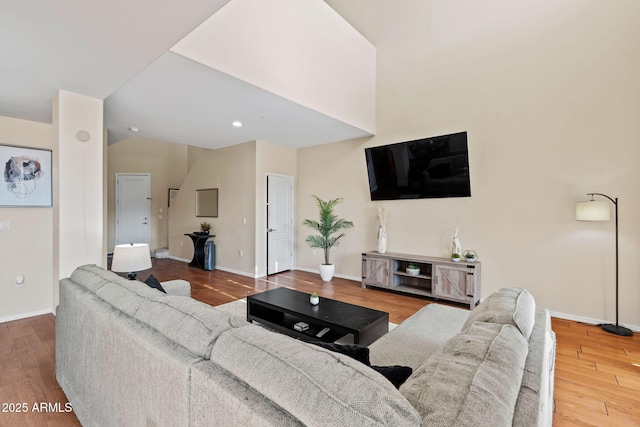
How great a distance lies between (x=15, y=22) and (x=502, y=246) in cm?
518

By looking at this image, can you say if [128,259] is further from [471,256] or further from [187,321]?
[471,256]

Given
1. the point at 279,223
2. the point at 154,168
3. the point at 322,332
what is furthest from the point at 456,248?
the point at 154,168

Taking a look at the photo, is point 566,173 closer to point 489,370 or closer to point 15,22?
point 489,370

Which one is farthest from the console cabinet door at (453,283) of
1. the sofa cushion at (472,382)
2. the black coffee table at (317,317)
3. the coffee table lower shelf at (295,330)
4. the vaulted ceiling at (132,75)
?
the sofa cushion at (472,382)

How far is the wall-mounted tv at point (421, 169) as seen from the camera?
4.31 metres

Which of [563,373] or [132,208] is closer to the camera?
[563,373]

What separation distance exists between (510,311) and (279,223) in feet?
16.1

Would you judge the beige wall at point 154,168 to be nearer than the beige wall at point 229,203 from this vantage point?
No

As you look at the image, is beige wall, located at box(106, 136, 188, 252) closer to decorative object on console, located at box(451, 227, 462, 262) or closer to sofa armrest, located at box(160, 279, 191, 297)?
sofa armrest, located at box(160, 279, 191, 297)

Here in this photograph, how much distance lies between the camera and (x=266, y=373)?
0.79m

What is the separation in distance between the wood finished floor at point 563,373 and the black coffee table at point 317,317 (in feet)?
3.37

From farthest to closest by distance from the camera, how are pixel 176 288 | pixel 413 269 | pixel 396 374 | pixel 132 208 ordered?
pixel 132 208
pixel 413 269
pixel 176 288
pixel 396 374

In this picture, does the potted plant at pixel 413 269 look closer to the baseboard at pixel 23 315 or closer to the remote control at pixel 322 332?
the remote control at pixel 322 332

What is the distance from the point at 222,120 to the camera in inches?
170
